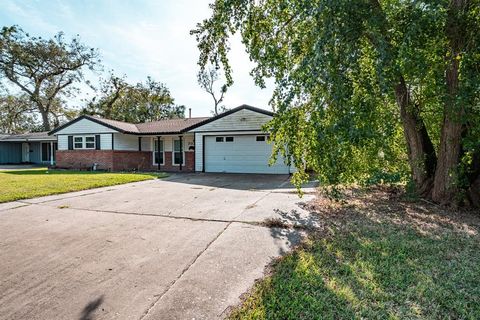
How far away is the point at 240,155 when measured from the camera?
16906 mm

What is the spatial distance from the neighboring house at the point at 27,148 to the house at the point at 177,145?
651 centimetres

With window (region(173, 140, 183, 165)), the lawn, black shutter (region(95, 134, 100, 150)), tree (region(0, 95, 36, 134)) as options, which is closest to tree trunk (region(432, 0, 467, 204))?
the lawn

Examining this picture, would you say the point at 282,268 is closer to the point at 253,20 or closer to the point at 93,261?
the point at 93,261

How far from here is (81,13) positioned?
11.7m

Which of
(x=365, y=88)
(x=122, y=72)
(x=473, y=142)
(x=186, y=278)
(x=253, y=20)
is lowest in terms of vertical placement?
(x=186, y=278)

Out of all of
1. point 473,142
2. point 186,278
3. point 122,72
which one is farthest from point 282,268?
point 122,72

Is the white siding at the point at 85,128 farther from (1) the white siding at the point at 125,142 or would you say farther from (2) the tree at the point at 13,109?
(2) the tree at the point at 13,109

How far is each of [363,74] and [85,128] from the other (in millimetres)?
19426

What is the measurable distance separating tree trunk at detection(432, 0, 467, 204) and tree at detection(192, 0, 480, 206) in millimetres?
19

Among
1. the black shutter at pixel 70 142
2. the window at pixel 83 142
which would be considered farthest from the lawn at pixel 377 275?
the black shutter at pixel 70 142

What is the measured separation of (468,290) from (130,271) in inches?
151

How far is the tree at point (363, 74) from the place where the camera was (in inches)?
172

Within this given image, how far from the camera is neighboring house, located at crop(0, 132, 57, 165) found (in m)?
25.9

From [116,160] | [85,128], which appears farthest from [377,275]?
[85,128]
